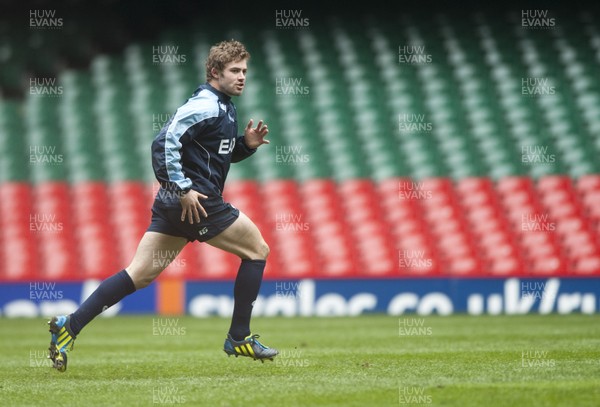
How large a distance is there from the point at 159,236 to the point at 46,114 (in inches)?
485

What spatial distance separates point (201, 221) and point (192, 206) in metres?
0.17

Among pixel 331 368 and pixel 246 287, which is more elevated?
pixel 246 287

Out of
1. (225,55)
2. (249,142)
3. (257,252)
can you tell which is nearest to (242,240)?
(257,252)

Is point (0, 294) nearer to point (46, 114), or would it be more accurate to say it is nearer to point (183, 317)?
point (183, 317)

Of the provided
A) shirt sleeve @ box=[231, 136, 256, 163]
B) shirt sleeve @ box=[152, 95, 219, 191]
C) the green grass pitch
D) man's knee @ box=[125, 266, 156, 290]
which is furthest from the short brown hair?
the green grass pitch

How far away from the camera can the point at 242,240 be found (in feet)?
21.7

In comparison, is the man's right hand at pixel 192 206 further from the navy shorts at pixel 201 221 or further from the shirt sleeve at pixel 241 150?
the shirt sleeve at pixel 241 150

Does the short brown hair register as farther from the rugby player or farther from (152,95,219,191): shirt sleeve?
(152,95,219,191): shirt sleeve

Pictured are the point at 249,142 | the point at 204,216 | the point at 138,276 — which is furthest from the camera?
the point at 249,142

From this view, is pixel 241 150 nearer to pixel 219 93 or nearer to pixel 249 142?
pixel 249 142

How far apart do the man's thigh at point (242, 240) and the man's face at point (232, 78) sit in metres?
0.81

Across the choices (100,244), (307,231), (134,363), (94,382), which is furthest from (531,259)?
(94,382)

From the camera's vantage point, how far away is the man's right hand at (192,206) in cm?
625

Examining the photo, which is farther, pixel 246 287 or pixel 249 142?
pixel 249 142
